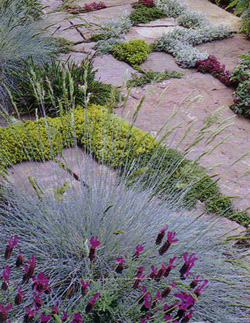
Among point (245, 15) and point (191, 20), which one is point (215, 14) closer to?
point (191, 20)

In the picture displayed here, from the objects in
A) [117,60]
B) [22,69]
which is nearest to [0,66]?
[22,69]

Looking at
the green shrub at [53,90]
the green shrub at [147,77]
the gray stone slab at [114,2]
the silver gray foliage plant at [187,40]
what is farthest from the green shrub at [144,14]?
the green shrub at [53,90]

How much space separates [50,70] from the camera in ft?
15.5

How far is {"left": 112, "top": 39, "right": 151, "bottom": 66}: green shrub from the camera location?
608 centimetres

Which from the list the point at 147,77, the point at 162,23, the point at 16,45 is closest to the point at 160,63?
the point at 147,77

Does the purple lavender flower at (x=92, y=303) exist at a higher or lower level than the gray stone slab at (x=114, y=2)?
higher

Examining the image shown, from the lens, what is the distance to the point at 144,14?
783 centimetres

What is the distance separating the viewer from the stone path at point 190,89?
4.11 meters

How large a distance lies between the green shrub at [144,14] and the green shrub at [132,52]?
1356mm

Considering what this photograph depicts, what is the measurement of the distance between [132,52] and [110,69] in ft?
1.94

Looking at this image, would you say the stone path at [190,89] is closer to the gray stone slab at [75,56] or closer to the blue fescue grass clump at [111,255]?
the gray stone slab at [75,56]

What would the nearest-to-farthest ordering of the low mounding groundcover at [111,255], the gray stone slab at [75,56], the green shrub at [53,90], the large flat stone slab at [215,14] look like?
the low mounding groundcover at [111,255] < the green shrub at [53,90] < the gray stone slab at [75,56] < the large flat stone slab at [215,14]

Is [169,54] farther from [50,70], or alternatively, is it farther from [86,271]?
[86,271]

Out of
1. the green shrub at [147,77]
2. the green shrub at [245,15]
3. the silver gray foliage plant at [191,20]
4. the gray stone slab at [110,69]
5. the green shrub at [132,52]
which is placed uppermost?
the green shrub at [245,15]
